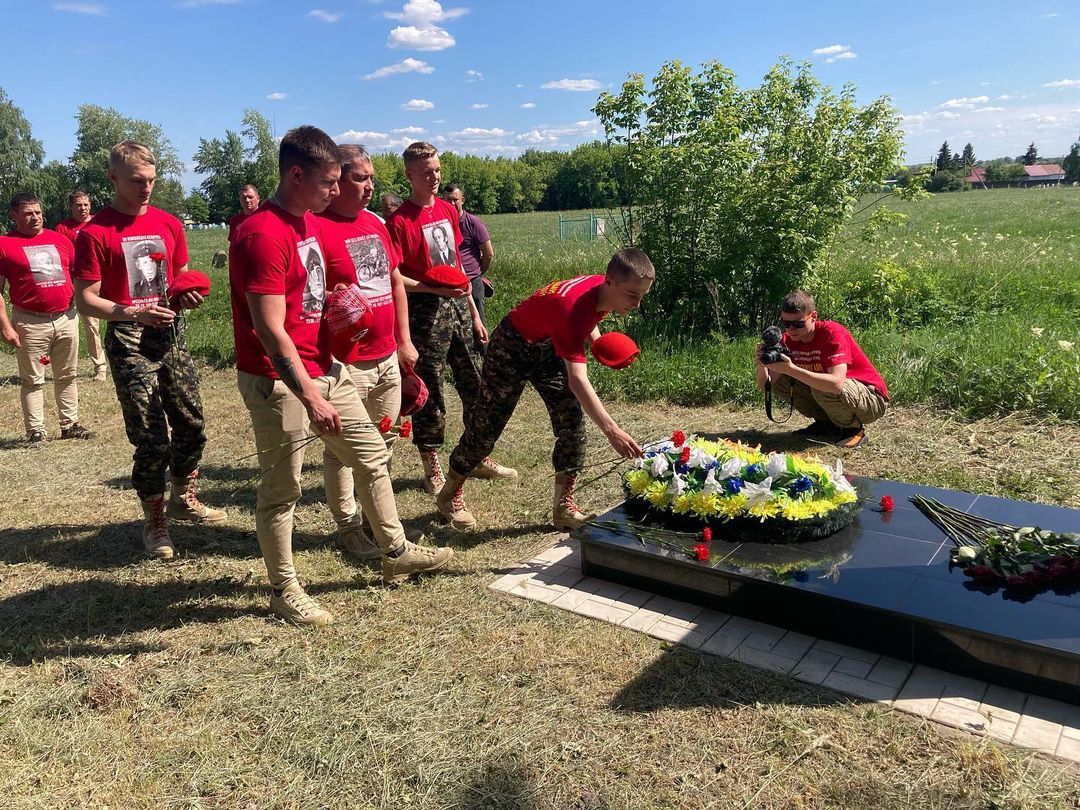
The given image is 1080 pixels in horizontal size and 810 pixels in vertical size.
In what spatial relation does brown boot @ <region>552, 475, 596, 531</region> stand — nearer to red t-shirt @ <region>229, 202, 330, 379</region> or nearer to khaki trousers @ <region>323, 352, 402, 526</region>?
khaki trousers @ <region>323, 352, 402, 526</region>

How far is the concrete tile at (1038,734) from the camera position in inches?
100

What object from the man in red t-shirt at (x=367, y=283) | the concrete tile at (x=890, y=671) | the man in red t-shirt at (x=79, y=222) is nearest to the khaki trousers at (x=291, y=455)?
the man in red t-shirt at (x=367, y=283)

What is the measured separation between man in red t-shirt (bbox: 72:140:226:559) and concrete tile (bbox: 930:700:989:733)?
3.85 metres

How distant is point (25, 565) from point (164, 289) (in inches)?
67.3

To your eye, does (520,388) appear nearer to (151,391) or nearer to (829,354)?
(151,391)

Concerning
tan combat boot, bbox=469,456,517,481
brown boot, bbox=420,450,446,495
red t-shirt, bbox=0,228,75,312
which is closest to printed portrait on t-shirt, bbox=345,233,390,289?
brown boot, bbox=420,450,446,495

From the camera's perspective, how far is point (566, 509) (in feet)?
14.9

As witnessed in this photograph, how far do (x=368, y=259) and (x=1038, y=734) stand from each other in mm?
3331

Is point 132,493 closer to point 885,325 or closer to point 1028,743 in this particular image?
point 1028,743

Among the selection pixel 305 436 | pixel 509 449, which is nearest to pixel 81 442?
pixel 509 449

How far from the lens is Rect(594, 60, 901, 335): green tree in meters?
7.99

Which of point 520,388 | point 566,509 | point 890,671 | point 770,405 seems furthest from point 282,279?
point 770,405

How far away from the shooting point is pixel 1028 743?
101 inches

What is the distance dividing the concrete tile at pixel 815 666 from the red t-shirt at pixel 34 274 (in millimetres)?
6881
